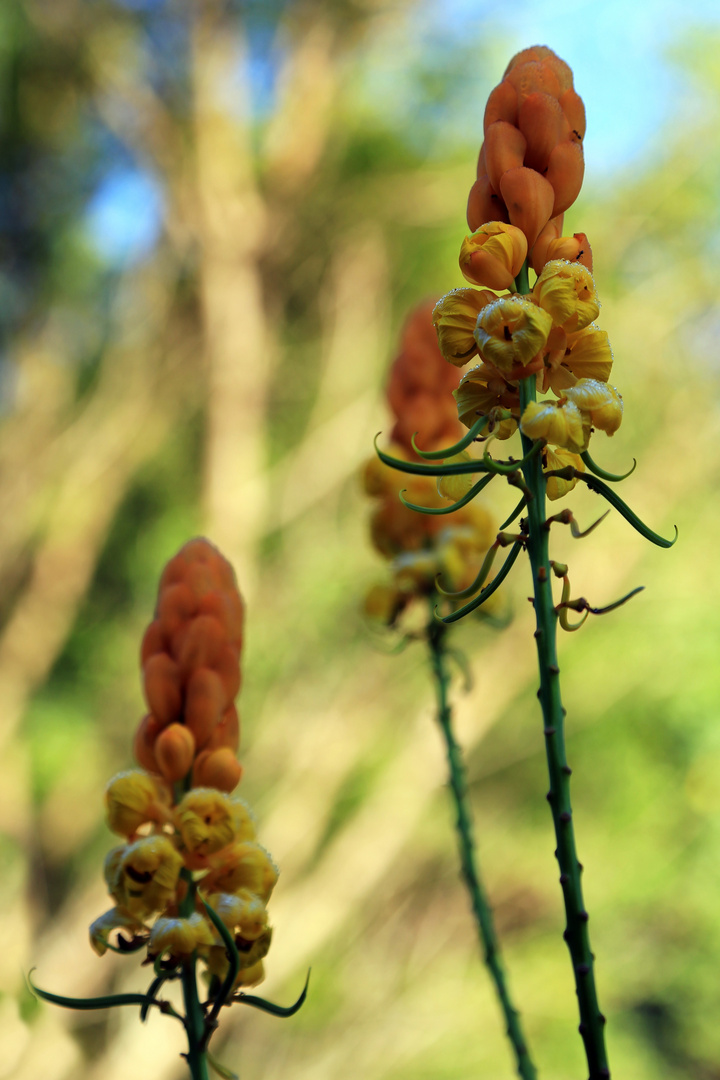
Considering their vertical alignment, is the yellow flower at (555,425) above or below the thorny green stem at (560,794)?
above

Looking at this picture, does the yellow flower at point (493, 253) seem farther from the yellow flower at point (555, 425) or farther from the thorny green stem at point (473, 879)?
the thorny green stem at point (473, 879)

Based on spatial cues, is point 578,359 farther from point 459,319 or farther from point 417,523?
point 417,523

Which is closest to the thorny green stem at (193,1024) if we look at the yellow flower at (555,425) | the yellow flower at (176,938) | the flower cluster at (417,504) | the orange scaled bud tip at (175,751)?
the yellow flower at (176,938)

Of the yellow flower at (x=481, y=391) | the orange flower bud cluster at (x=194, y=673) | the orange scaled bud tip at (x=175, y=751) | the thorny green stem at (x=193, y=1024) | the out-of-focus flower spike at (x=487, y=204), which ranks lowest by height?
the thorny green stem at (x=193, y=1024)

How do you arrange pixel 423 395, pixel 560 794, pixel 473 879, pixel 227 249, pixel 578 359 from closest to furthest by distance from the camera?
pixel 560 794, pixel 578 359, pixel 473 879, pixel 423 395, pixel 227 249

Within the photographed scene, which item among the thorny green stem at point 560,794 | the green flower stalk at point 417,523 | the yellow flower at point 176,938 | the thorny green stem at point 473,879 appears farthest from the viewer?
the green flower stalk at point 417,523

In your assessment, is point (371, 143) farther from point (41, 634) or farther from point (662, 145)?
point (41, 634)

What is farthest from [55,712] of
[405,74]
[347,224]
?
[405,74]

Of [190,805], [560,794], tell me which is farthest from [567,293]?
[190,805]
